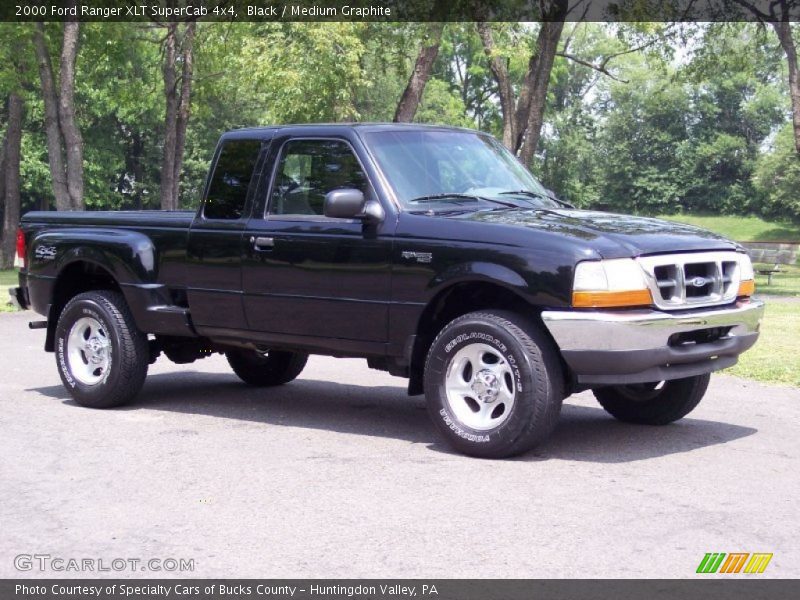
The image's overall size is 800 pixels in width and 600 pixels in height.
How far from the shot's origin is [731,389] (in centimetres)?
1077

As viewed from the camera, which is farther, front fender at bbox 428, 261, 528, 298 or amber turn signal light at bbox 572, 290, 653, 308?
front fender at bbox 428, 261, 528, 298

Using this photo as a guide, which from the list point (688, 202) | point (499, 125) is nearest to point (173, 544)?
point (499, 125)

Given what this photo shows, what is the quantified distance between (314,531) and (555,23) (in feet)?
67.4

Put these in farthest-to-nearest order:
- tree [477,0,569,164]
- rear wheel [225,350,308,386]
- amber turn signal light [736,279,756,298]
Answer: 1. tree [477,0,569,164]
2. rear wheel [225,350,308,386]
3. amber turn signal light [736,279,756,298]

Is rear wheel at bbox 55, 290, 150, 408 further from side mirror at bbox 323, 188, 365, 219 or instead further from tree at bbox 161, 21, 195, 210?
tree at bbox 161, 21, 195, 210

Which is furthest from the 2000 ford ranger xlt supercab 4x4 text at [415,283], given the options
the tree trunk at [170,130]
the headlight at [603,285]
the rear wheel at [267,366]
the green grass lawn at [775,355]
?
the tree trunk at [170,130]

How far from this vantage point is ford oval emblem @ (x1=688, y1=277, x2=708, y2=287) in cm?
753

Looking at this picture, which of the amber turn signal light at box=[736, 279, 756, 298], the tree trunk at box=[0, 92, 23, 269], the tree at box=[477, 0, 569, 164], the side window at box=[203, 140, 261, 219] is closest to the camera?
the amber turn signal light at box=[736, 279, 756, 298]

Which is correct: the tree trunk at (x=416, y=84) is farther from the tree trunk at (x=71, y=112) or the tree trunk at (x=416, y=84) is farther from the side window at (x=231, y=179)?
the side window at (x=231, y=179)

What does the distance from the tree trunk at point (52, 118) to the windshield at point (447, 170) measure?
19364mm

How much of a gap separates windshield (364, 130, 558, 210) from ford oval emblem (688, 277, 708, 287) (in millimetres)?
1352

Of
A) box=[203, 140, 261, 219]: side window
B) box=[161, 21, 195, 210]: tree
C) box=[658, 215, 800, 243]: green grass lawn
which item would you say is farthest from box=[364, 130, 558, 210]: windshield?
box=[658, 215, 800, 243]: green grass lawn

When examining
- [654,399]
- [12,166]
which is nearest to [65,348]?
[654,399]

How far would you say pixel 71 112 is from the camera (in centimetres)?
2542
